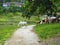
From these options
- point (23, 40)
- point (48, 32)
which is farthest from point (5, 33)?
point (23, 40)

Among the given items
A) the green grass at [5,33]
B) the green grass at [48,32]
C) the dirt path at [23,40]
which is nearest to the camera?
the dirt path at [23,40]

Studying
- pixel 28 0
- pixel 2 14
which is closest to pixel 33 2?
pixel 28 0

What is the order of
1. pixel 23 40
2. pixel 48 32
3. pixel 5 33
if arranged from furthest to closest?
pixel 5 33, pixel 48 32, pixel 23 40

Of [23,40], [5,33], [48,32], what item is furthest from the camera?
[5,33]

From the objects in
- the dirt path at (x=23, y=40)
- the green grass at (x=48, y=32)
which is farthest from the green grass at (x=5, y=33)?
the green grass at (x=48, y=32)

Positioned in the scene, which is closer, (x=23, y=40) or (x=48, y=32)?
(x=23, y=40)

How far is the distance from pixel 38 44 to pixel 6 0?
64884 mm

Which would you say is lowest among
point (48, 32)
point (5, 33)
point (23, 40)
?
point (5, 33)

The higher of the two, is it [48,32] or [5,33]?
[48,32]

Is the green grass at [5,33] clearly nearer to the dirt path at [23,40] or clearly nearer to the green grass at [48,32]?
the dirt path at [23,40]

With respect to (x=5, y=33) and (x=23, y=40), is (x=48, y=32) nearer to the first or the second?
(x=23, y=40)

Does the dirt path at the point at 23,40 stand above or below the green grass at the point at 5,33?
above

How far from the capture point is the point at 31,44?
1225 centimetres

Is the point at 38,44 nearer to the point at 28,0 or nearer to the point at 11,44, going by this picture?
the point at 11,44
